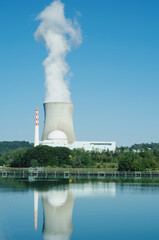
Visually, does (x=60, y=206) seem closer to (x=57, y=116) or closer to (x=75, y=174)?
(x=75, y=174)

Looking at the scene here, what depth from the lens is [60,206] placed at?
69.8 feet

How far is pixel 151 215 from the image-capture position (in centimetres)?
1962

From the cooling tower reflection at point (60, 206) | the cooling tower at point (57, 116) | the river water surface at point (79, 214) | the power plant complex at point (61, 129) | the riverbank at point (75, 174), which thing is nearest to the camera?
the river water surface at point (79, 214)

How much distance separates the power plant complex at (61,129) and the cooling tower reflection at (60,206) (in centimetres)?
2751

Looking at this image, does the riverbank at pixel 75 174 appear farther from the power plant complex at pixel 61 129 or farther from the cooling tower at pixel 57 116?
the power plant complex at pixel 61 129

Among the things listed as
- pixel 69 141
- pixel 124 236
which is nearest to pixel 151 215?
pixel 124 236

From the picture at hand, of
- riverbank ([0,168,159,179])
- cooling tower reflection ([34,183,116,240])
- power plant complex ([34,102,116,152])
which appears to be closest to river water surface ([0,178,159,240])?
cooling tower reflection ([34,183,116,240])

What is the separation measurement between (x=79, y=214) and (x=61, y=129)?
138ft

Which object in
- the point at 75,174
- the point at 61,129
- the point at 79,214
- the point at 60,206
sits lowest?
the point at 79,214

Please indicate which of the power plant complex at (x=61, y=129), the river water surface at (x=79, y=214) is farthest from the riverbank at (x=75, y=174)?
the river water surface at (x=79, y=214)

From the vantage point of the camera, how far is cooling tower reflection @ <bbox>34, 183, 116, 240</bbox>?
52.4 ft

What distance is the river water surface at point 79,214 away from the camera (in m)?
15.8

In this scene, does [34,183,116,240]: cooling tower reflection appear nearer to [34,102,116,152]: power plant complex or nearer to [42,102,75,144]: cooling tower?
[42,102,75,144]: cooling tower

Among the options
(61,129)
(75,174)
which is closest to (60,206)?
(75,174)
